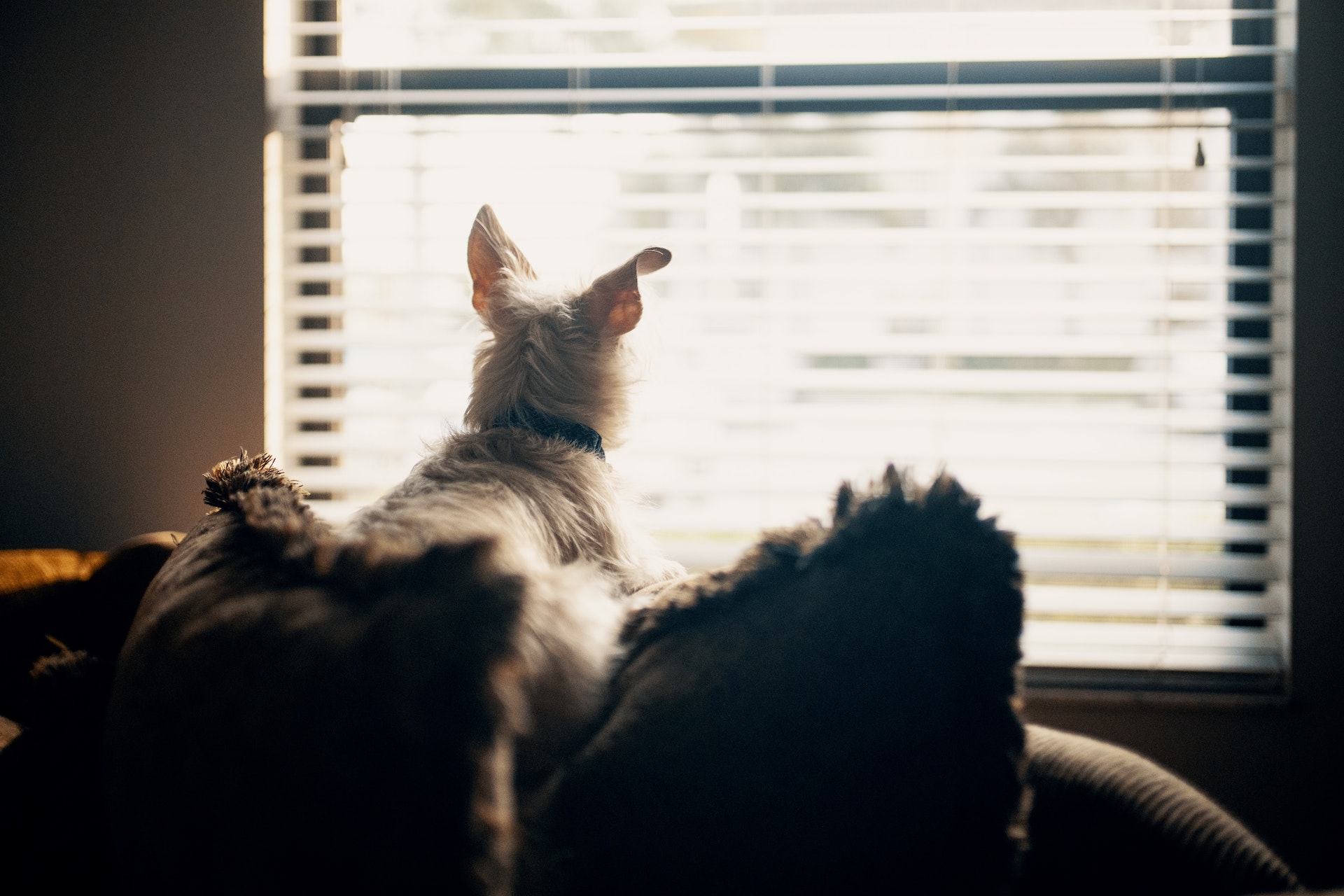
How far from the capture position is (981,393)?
1699 millimetres

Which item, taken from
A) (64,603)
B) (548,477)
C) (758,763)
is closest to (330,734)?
(758,763)

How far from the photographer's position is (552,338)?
120cm

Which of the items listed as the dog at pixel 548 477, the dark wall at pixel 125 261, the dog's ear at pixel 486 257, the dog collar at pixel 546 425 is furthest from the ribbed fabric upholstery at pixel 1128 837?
the dark wall at pixel 125 261

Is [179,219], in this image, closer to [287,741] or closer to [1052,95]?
[287,741]

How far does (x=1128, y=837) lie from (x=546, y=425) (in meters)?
0.89

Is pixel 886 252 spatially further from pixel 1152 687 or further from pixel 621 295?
pixel 1152 687

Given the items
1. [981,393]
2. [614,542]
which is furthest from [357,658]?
[981,393]

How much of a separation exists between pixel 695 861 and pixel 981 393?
135 centimetres

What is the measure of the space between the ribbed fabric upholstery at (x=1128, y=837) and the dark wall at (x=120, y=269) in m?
1.68

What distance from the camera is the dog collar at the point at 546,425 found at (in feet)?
3.84

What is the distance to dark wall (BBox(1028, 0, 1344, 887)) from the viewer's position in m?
1.57

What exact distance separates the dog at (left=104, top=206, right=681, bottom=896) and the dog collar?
0.39 meters

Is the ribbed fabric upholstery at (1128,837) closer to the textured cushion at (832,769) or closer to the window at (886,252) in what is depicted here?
the textured cushion at (832,769)

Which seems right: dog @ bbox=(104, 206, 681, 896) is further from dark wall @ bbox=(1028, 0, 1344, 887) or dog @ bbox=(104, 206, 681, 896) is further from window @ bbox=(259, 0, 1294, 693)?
dark wall @ bbox=(1028, 0, 1344, 887)
